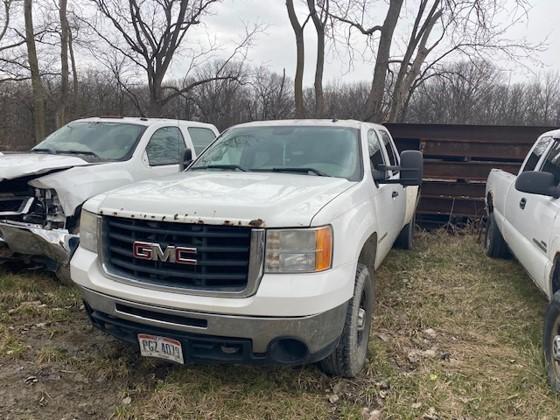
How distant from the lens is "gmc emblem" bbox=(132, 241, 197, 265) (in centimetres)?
233

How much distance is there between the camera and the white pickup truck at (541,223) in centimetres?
A: 280

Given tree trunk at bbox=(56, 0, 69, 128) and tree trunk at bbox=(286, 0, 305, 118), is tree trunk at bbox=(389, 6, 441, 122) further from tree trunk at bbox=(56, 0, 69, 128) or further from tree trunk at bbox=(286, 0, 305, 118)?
tree trunk at bbox=(56, 0, 69, 128)

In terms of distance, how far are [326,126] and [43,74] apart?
20.2 m

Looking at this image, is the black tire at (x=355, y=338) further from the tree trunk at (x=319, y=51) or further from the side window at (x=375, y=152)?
the tree trunk at (x=319, y=51)

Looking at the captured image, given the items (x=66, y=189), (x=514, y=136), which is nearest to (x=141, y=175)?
(x=66, y=189)

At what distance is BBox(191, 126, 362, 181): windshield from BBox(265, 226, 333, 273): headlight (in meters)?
1.20

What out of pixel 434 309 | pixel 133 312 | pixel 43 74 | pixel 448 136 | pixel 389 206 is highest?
pixel 43 74

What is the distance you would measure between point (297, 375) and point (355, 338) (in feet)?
1.63

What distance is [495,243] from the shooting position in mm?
5773

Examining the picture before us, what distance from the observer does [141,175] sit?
5.39 meters

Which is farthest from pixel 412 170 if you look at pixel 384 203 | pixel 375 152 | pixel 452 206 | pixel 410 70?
pixel 410 70

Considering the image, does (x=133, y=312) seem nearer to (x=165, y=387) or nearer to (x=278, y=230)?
(x=165, y=387)

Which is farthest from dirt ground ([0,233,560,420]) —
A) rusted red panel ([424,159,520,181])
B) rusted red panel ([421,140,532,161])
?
rusted red panel ([421,140,532,161])

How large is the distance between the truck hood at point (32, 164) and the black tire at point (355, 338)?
328 centimetres
